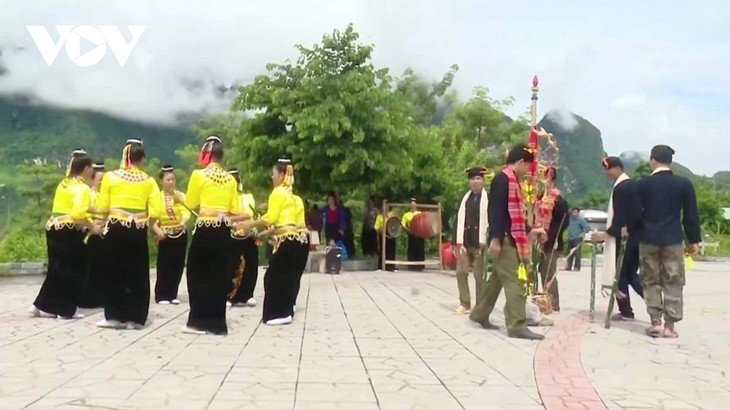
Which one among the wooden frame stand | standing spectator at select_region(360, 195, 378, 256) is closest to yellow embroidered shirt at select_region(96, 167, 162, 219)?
the wooden frame stand

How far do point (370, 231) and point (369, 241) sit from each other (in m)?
0.27

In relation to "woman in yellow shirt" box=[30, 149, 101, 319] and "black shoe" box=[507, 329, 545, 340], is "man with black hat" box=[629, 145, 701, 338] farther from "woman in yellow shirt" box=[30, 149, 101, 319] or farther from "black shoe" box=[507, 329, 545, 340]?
"woman in yellow shirt" box=[30, 149, 101, 319]

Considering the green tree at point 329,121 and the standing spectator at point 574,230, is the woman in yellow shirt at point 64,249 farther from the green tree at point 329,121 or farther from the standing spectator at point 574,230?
the standing spectator at point 574,230

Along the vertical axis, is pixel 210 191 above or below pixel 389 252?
above

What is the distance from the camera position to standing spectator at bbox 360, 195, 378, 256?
18500mm

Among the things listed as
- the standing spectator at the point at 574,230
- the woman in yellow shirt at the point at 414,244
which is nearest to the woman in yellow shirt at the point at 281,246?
the woman in yellow shirt at the point at 414,244

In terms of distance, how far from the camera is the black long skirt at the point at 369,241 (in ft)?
61.9

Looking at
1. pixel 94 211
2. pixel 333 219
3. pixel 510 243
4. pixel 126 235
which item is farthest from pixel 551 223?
pixel 333 219

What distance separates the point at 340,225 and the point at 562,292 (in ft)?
20.7

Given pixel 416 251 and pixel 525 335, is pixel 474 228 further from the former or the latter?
pixel 416 251

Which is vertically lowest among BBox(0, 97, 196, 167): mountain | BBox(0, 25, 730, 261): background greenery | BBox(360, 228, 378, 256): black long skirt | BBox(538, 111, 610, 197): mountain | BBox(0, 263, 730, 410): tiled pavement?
BBox(0, 263, 730, 410): tiled pavement

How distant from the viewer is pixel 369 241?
62.3ft

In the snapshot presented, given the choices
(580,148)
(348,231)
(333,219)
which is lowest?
(348,231)

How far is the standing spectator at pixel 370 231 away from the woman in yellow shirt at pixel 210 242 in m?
10.8
